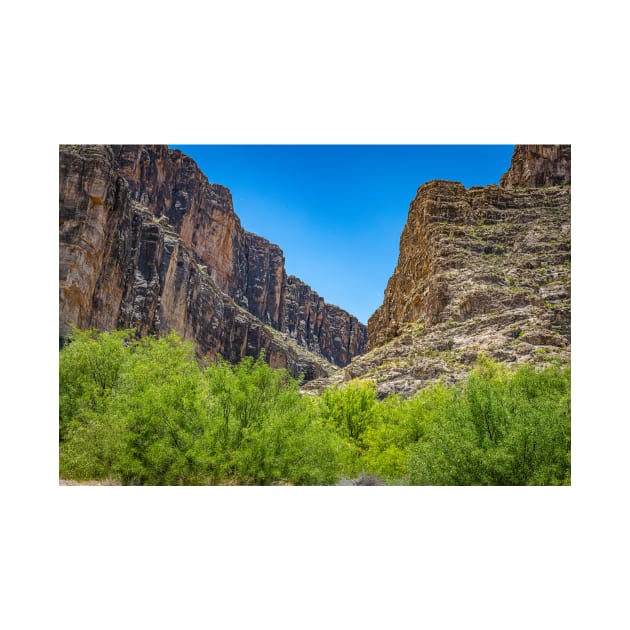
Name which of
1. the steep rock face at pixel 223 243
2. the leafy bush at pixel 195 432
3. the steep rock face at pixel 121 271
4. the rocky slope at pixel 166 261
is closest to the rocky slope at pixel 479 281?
the leafy bush at pixel 195 432

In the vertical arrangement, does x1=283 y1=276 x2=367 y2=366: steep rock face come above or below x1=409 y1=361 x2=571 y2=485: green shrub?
above

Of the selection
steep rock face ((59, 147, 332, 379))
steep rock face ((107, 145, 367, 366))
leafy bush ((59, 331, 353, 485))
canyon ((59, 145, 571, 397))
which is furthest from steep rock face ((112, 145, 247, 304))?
leafy bush ((59, 331, 353, 485))

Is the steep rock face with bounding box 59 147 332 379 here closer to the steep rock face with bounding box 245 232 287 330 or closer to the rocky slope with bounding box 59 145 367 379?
the rocky slope with bounding box 59 145 367 379

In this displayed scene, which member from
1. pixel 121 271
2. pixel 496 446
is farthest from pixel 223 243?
pixel 496 446
